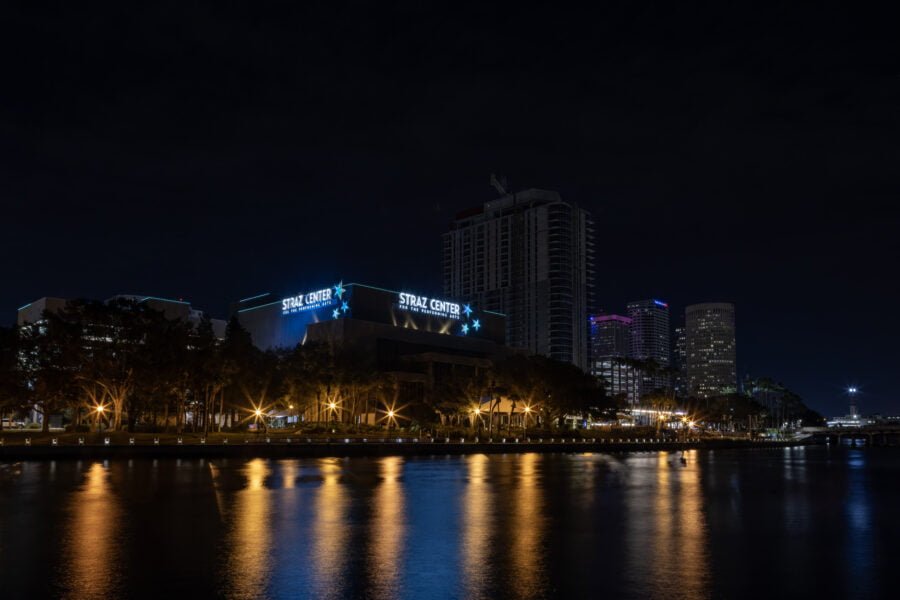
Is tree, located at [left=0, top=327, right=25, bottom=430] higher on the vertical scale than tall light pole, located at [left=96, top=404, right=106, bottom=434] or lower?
higher

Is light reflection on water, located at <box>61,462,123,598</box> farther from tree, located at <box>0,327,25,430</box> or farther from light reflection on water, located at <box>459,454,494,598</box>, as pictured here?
tree, located at <box>0,327,25,430</box>

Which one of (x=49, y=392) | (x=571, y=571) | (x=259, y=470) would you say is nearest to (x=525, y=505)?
(x=571, y=571)

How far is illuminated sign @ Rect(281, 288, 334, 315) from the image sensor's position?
145000 millimetres

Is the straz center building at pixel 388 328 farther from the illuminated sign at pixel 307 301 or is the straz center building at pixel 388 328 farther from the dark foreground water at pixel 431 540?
the dark foreground water at pixel 431 540

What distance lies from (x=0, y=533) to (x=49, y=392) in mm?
64589

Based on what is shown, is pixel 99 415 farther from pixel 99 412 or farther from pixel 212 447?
pixel 212 447

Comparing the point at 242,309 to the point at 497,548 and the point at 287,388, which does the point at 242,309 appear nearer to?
the point at 287,388

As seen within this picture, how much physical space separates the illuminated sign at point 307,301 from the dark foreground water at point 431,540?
10418cm

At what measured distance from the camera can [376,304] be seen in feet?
479

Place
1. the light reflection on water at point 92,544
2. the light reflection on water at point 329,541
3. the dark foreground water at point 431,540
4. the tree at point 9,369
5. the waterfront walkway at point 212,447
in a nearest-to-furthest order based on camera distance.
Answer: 1. the light reflection on water at point 92,544
2. the light reflection on water at point 329,541
3. the dark foreground water at point 431,540
4. the waterfront walkway at point 212,447
5. the tree at point 9,369

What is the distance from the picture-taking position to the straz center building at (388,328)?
13800 centimetres

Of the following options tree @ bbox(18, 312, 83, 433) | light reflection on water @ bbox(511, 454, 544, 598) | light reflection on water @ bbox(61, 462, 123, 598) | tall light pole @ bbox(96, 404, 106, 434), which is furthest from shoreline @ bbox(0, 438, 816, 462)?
light reflection on water @ bbox(511, 454, 544, 598)

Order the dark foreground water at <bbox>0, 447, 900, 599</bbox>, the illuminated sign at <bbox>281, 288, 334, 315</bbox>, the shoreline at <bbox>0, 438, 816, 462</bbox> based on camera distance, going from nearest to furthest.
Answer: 1. the dark foreground water at <bbox>0, 447, 900, 599</bbox>
2. the shoreline at <bbox>0, 438, 816, 462</bbox>
3. the illuminated sign at <bbox>281, 288, 334, 315</bbox>

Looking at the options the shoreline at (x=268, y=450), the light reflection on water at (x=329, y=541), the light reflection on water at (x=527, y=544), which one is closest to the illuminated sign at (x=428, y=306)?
the shoreline at (x=268, y=450)
